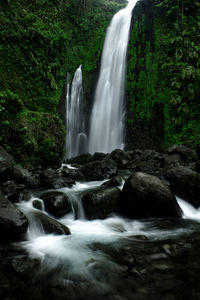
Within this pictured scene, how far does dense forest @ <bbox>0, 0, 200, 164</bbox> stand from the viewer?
15.6 metres

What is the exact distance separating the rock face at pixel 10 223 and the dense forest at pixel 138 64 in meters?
11.9

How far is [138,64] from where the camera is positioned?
18.5 meters

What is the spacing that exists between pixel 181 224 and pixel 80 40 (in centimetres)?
2276

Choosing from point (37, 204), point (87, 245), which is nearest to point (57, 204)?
point (37, 204)

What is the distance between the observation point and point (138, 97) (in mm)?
17812

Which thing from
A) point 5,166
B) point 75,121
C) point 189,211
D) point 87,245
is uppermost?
point 75,121

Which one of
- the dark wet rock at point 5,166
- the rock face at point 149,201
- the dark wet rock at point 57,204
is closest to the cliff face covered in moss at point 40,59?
the dark wet rock at point 5,166

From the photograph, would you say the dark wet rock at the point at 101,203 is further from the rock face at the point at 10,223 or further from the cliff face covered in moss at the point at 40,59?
the cliff face covered in moss at the point at 40,59

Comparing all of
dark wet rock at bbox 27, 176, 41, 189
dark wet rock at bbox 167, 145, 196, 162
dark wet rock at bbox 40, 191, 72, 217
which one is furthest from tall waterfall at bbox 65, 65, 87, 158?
dark wet rock at bbox 40, 191, 72, 217

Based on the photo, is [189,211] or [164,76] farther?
[164,76]

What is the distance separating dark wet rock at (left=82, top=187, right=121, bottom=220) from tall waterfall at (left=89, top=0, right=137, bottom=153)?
39.9 feet

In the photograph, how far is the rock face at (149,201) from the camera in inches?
183

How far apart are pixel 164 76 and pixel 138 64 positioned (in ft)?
9.73

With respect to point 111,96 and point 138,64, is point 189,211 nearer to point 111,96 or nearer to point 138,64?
point 111,96
